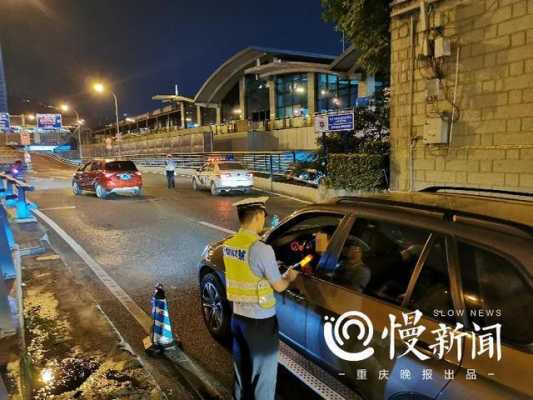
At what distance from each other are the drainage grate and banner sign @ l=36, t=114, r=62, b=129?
223ft

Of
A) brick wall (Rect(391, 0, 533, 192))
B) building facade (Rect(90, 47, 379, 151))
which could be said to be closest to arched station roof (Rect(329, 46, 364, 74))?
building facade (Rect(90, 47, 379, 151))

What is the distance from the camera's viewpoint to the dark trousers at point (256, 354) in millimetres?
2846

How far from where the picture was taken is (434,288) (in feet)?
8.28

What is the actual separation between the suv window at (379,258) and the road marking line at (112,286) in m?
2.84

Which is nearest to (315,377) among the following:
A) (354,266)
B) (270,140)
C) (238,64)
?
(354,266)

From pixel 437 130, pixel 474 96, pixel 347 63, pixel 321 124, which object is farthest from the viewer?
pixel 347 63

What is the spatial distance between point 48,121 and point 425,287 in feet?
229

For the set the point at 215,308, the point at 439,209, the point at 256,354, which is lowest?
the point at 215,308

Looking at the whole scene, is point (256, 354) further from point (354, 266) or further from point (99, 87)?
point (99, 87)

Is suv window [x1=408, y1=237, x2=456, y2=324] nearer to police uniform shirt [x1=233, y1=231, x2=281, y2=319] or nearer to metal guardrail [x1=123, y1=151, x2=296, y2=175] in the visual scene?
police uniform shirt [x1=233, y1=231, x2=281, y2=319]

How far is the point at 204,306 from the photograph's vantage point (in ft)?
15.8

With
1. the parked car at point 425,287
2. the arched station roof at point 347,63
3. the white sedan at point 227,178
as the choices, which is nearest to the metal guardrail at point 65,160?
the arched station roof at point 347,63

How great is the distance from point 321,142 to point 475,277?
13682 mm

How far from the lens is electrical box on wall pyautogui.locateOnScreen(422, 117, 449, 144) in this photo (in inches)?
359
